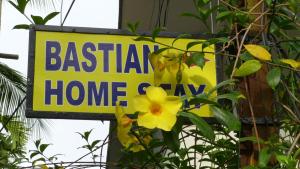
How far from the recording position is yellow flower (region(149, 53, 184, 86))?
113 cm

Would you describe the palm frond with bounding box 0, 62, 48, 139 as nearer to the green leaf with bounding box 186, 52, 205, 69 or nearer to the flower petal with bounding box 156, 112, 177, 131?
the green leaf with bounding box 186, 52, 205, 69

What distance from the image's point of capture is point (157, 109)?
3.08 ft

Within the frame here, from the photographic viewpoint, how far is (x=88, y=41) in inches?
46.7

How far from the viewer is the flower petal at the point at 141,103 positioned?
36.9 inches

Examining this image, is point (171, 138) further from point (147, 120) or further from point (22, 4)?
point (22, 4)

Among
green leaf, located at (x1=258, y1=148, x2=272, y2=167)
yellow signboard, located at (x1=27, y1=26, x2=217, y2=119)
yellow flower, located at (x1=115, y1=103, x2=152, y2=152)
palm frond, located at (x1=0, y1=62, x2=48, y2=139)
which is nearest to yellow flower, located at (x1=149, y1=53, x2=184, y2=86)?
yellow signboard, located at (x1=27, y1=26, x2=217, y2=119)

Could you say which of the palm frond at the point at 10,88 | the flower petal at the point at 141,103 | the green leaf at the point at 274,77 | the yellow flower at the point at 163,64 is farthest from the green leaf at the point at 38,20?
the palm frond at the point at 10,88

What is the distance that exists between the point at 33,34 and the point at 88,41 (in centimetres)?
12

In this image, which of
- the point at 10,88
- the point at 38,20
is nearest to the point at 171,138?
the point at 38,20

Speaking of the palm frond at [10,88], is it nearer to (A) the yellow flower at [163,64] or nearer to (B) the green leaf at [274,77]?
(A) the yellow flower at [163,64]

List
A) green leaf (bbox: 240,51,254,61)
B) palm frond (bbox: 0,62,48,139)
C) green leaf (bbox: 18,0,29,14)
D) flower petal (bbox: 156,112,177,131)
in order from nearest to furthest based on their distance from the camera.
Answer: flower petal (bbox: 156,112,177,131) → green leaf (bbox: 240,51,254,61) → green leaf (bbox: 18,0,29,14) → palm frond (bbox: 0,62,48,139)

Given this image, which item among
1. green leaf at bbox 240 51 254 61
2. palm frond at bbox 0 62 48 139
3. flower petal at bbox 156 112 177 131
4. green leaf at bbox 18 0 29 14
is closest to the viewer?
flower petal at bbox 156 112 177 131

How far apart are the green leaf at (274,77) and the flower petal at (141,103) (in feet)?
0.78

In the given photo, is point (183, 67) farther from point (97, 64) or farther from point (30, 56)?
point (30, 56)
